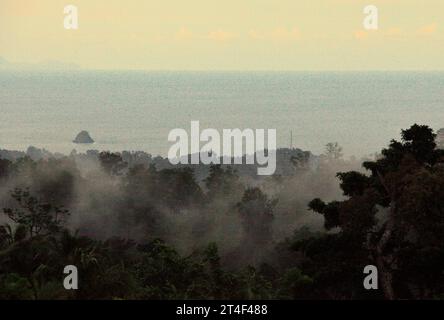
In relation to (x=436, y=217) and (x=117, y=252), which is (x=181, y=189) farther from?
(x=436, y=217)

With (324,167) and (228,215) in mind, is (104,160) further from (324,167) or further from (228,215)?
(228,215)

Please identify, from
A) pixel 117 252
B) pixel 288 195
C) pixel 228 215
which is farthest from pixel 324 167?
pixel 117 252

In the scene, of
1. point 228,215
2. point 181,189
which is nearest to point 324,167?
point 181,189

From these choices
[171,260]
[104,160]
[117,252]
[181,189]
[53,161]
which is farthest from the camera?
[104,160]

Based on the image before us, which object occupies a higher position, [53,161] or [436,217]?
[53,161]

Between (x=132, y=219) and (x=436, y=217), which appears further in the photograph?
(x=132, y=219)
